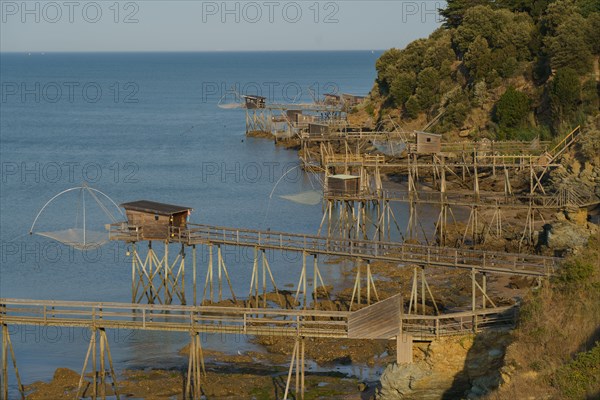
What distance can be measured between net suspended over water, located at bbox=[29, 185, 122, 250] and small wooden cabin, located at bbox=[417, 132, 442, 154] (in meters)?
17.4

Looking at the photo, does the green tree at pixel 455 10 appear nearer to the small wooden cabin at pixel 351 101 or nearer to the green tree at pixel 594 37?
the small wooden cabin at pixel 351 101

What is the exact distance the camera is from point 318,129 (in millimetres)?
85438

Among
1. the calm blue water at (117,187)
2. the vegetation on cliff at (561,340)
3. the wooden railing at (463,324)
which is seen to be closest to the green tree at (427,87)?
the calm blue water at (117,187)

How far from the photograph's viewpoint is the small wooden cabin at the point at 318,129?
84500 mm

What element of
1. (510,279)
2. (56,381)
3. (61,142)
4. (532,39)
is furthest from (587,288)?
(61,142)

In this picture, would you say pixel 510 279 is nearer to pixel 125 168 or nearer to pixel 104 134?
pixel 125 168

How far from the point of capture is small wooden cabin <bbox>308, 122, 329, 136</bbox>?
84.5 m

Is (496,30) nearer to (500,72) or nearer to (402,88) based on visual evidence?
(500,72)

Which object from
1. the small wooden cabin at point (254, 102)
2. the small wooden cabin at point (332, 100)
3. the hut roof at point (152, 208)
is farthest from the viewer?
the small wooden cabin at point (254, 102)

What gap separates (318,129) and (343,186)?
98.7 feet

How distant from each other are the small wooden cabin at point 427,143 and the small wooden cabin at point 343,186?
9440 mm

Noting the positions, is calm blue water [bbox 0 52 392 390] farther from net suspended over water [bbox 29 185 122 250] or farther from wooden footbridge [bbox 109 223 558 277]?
wooden footbridge [bbox 109 223 558 277]

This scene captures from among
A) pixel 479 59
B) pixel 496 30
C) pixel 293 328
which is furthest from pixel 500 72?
pixel 293 328

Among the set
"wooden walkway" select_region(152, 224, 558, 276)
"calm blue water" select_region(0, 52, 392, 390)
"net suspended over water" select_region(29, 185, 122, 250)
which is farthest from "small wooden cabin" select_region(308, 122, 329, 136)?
"wooden walkway" select_region(152, 224, 558, 276)
